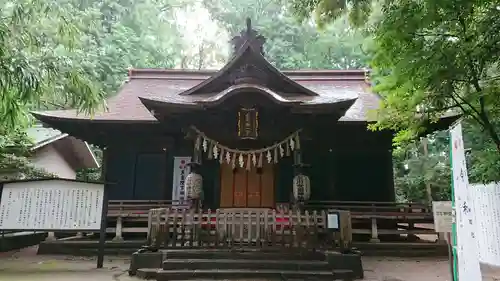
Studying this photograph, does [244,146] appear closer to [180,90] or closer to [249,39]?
[249,39]

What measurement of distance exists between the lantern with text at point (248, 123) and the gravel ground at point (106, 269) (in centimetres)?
420

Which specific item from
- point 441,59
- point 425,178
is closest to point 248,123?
point 441,59

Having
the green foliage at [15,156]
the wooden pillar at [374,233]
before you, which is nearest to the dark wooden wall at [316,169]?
the wooden pillar at [374,233]

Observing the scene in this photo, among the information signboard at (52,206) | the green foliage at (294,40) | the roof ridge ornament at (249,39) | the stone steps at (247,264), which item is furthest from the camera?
the green foliage at (294,40)

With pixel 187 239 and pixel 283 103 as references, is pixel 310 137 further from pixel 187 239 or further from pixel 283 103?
pixel 187 239

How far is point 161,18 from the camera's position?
33.8 m

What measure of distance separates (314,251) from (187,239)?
8.77ft

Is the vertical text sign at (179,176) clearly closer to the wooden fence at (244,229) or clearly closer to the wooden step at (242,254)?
the wooden fence at (244,229)

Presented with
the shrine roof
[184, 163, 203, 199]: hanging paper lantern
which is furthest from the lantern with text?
the shrine roof

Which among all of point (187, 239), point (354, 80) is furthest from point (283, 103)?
point (354, 80)

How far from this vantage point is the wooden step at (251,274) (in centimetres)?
678

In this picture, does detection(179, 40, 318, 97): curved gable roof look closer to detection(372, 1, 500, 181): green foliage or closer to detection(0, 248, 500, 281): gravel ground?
detection(0, 248, 500, 281): gravel ground

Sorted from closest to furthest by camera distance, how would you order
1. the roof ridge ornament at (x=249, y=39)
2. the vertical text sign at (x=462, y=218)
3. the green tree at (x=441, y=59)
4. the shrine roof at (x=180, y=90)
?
the vertical text sign at (x=462, y=218), the green tree at (x=441, y=59), the shrine roof at (x=180, y=90), the roof ridge ornament at (x=249, y=39)

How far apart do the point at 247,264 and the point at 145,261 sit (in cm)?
202
